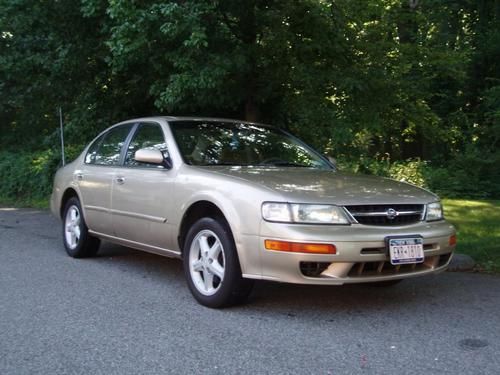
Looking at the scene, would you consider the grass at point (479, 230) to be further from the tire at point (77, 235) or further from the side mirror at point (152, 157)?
the tire at point (77, 235)

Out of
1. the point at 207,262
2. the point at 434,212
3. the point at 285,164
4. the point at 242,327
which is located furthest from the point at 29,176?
A: the point at 434,212

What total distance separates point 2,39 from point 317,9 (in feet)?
17.7

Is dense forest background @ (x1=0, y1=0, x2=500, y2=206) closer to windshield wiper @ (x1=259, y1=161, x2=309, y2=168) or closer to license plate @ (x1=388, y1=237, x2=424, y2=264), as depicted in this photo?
windshield wiper @ (x1=259, y1=161, x2=309, y2=168)

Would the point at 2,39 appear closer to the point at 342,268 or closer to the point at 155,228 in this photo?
the point at 155,228

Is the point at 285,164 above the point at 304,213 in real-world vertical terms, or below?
above

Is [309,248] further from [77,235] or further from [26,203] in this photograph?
[26,203]

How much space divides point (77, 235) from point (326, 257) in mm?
3717

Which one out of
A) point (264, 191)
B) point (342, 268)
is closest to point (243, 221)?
point (264, 191)

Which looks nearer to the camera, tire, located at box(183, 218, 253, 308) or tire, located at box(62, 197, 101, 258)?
tire, located at box(183, 218, 253, 308)

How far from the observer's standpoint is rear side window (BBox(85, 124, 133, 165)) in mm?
6613

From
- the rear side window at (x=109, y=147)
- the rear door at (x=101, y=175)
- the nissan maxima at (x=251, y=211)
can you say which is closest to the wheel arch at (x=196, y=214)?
the nissan maxima at (x=251, y=211)

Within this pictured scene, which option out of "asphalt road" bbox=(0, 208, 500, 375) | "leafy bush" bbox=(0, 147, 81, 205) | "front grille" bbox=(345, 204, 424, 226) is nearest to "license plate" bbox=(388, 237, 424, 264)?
"front grille" bbox=(345, 204, 424, 226)

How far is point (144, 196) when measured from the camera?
5.75 m

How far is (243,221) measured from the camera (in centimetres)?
460
